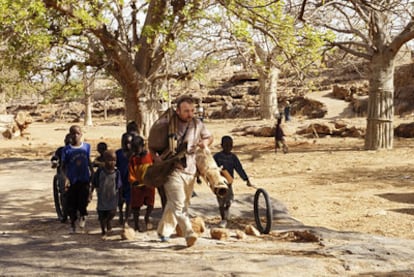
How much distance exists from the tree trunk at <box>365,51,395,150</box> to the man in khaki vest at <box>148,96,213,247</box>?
10954 mm

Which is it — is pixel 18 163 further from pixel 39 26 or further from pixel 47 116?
pixel 47 116

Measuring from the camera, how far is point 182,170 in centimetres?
495

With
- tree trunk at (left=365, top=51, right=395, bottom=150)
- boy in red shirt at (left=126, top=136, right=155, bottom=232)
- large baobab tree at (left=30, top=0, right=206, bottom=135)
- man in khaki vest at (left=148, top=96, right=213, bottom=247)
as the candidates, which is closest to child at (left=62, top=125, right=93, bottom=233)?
boy in red shirt at (left=126, top=136, right=155, bottom=232)

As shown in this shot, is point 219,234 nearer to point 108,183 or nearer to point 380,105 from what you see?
point 108,183

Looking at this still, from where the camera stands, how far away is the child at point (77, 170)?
19.3 ft

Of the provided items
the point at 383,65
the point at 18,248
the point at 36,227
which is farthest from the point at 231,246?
the point at 383,65

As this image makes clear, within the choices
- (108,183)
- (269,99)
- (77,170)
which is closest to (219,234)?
(108,183)

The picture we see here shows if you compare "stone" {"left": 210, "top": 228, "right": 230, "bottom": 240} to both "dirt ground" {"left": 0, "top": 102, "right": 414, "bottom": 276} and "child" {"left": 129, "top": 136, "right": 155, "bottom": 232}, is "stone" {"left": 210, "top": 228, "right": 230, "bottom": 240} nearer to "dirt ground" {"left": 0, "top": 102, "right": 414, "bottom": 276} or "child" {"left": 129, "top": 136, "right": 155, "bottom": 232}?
"dirt ground" {"left": 0, "top": 102, "right": 414, "bottom": 276}

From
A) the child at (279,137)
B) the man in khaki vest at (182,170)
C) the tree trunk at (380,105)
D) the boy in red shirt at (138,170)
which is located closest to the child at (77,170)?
the boy in red shirt at (138,170)

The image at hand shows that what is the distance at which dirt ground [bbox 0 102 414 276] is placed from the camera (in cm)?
681

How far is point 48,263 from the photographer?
4.43m

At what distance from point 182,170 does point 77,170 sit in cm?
159

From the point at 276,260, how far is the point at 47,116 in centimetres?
4389

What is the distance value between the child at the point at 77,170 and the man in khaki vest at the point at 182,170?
1241 millimetres
